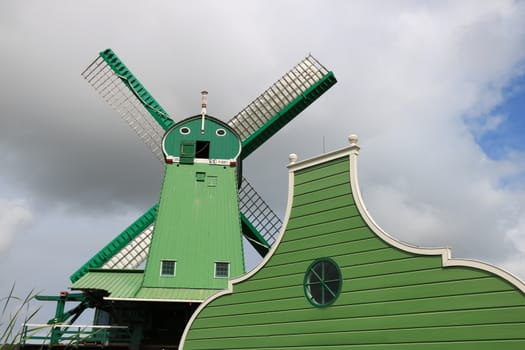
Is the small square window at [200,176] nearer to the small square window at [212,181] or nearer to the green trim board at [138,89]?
the small square window at [212,181]

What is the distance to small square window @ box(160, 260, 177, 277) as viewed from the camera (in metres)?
19.3

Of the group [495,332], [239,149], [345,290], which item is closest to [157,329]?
[239,149]

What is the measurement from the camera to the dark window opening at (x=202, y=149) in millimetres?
22391

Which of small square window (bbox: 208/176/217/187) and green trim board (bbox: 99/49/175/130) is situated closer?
small square window (bbox: 208/176/217/187)

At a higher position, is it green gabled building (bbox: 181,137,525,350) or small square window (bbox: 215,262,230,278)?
small square window (bbox: 215,262,230,278)

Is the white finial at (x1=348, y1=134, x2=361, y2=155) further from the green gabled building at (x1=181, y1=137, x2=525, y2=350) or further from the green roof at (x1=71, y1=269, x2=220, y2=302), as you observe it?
the green roof at (x1=71, y1=269, x2=220, y2=302)

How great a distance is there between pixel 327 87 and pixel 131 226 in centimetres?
1140

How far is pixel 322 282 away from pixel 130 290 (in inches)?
393

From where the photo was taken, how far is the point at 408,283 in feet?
30.7

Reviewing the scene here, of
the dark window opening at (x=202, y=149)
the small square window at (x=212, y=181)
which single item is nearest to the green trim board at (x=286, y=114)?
the dark window opening at (x=202, y=149)

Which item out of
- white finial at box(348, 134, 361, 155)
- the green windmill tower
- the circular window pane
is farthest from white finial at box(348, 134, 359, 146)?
the green windmill tower

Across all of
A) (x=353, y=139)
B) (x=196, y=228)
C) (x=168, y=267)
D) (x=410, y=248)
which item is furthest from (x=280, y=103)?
(x=410, y=248)

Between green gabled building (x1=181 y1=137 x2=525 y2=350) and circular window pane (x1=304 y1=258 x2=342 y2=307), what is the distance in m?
0.02

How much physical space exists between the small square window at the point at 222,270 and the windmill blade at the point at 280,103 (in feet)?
22.9
